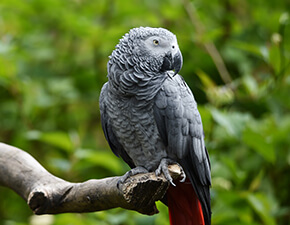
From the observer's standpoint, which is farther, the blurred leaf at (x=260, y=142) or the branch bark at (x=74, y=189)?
the blurred leaf at (x=260, y=142)

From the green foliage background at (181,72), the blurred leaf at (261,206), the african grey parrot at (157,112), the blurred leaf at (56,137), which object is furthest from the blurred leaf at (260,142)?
the blurred leaf at (56,137)

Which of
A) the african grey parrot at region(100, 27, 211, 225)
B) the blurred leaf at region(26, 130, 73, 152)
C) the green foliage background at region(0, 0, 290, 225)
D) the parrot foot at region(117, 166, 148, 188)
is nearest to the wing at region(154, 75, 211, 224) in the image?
the african grey parrot at region(100, 27, 211, 225)

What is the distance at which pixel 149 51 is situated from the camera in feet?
3.76

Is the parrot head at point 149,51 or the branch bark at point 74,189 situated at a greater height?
the parrot head at point 149,51

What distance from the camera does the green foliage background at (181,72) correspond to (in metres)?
1.80

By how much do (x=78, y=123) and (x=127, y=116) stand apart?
128 centimetres

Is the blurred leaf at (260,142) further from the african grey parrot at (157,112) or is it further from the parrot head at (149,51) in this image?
the parrot head at (149,51)

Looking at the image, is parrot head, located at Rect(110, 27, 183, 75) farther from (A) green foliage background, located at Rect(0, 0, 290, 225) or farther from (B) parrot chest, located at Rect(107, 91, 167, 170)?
(A) green foliage background, located at Rect(0, 0, 290, 225)

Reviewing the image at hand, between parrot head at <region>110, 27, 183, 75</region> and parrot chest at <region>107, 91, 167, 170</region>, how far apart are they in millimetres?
111

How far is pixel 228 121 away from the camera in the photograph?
171 centimetres

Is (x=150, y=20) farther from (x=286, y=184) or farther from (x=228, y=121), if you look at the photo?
(x=286, y=184)

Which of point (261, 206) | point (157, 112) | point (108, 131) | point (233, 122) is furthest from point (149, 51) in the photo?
point (261, 206)

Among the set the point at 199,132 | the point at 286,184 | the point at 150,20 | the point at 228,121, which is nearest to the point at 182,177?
the point at 199,132

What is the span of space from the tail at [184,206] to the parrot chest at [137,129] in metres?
0.12
